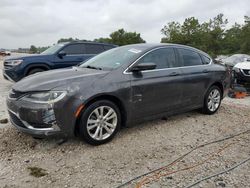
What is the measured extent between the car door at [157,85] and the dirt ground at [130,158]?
437 mm

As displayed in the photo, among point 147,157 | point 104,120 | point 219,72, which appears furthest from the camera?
point 219,72

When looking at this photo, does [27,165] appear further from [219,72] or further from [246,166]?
[219,72]

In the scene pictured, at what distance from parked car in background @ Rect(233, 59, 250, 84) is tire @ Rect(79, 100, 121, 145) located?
20.5ft

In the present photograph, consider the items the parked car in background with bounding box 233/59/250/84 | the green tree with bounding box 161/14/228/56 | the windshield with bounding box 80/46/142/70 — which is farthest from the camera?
the green tree with bounding box 161/14/228/56

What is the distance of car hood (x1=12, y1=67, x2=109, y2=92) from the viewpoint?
3.55 metres

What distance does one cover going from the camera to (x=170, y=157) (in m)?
3.58

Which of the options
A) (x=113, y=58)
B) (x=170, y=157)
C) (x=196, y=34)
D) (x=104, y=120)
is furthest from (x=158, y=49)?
(x=196, y=34)

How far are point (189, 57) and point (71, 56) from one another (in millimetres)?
5004

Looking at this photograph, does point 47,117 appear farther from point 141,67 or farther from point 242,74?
point 242,74

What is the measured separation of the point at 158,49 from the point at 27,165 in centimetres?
287

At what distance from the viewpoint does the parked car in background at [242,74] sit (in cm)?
858

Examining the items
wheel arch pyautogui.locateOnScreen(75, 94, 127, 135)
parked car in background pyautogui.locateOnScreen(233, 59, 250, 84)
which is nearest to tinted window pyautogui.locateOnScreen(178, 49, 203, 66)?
wheel arch pyautogui.locateOnScreen(75, 94, 127, 135)

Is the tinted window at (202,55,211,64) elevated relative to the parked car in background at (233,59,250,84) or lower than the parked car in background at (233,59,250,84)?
elevated

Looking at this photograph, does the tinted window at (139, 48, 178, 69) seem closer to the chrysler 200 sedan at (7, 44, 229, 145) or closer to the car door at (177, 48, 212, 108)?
the chrysler 200 sedan at (7, 44, 229, 145)
